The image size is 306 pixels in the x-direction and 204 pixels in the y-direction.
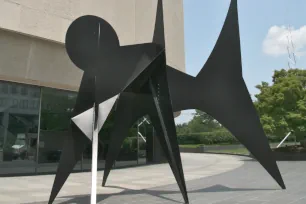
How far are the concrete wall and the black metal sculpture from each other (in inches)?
230

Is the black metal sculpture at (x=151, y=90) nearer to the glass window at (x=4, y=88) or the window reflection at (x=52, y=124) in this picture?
the window reflection at (x=52, y=124)

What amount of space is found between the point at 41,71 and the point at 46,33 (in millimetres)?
1665

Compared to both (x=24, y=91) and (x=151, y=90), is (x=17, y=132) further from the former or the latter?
(x=151, y=90)

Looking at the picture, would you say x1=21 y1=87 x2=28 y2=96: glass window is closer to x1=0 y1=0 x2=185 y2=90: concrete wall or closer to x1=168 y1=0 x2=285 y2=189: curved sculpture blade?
x1=0 y1=0 x2=185 y2=90: concrete wall

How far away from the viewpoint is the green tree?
62.3ft

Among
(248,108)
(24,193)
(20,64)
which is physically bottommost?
(24,193)

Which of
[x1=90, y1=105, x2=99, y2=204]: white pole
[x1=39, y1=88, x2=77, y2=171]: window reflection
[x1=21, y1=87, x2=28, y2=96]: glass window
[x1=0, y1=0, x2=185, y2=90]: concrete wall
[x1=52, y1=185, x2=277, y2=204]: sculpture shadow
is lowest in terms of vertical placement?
[x1=52, y1=185, x2=277, y2=204]: sculpture shadow

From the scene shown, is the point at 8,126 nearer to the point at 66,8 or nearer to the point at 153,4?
the point at 66,8

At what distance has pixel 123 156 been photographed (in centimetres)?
1728

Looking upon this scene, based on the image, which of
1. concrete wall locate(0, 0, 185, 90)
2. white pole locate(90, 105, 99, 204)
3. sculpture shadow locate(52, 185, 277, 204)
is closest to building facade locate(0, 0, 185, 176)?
concrete wall locate(0, 0, 185, 90)

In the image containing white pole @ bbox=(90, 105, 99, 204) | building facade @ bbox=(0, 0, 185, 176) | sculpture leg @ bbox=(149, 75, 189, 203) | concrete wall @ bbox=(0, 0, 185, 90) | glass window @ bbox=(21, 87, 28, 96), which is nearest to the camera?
white pole @ bbox=(90, 105, 99, 204)

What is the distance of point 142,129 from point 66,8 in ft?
29.3

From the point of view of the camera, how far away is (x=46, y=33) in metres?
12.4

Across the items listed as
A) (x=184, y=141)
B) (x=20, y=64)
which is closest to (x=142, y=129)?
(x=20, y=64)
